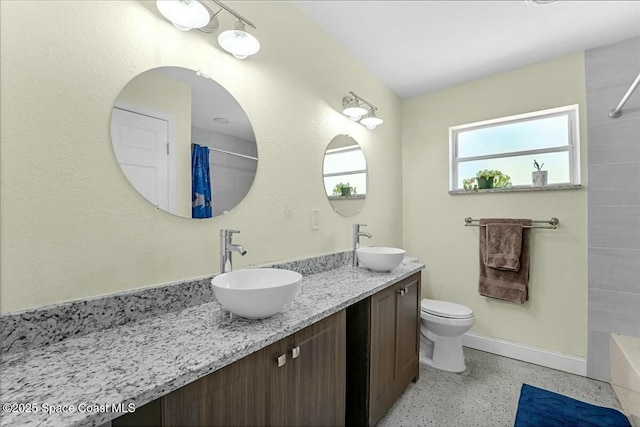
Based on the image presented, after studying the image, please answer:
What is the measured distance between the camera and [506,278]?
2.45m

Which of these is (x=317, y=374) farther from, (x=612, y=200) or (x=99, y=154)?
(x=612, y=200)

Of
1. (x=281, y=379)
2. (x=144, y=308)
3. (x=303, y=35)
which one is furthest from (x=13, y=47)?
(x=303, y=35)

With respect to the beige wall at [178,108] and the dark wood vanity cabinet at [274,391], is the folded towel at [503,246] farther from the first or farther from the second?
the beige wall at [178,108]

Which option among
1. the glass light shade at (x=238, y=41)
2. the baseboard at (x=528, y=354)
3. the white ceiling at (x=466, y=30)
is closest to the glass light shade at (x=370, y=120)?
the white ceiling at (x=466, y=30)

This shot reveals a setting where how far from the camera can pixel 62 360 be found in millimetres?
731

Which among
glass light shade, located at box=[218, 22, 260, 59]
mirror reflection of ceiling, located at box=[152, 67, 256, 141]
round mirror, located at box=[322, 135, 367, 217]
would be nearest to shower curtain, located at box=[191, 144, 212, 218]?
mirror reflection of ceiling, located at box=[152, 67, 256, 141]

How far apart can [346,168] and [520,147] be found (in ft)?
5.38

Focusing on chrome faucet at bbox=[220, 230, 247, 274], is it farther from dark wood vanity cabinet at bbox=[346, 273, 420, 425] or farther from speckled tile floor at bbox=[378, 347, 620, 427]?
speckled tile floor at bbox=[378, 347, 620, 427]

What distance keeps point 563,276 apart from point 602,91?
1.44m

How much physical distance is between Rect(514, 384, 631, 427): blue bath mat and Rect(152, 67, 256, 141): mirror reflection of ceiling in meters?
2.27

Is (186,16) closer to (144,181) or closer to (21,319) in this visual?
(144,181)

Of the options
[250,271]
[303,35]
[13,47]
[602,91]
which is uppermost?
[303,35]

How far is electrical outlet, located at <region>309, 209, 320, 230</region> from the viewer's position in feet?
6.05

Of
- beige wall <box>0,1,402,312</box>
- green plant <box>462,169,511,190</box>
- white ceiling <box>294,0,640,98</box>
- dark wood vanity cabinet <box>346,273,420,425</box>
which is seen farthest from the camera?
green plant <box>462,169,511,190</box>
